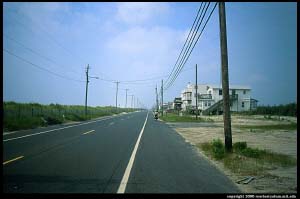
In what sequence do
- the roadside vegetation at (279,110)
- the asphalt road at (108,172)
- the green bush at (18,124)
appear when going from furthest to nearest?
the roadside vegetation at (279,110) < the green bush at (18,124) < the asphalt road at (108,172)

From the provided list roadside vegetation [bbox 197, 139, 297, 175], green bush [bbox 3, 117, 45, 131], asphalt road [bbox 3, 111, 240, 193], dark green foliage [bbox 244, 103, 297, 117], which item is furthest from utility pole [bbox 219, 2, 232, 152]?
dark green foliage [bbox 244, 103, 297, 117]

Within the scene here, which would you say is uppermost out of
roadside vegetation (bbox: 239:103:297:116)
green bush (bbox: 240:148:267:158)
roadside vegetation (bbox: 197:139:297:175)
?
roadside vegetation (bbox: 239:103:297:116)

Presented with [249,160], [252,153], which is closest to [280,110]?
[252,153]

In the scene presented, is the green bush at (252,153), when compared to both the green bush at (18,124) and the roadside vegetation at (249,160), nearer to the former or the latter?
the roadside vegetation at (249,160)

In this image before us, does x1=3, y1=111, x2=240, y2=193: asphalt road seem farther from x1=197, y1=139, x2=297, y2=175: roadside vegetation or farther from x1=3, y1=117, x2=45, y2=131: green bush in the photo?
x1=3, y1=117, x2=45, y2=131: green bush

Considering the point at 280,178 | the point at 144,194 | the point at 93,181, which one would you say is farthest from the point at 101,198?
the point at 280,178

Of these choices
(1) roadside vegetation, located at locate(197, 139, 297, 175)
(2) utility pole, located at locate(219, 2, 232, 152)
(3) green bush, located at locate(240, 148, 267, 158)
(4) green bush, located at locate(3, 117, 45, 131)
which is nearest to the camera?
(1) roadside vegetation, located at locate(197, 139, 297, 175)

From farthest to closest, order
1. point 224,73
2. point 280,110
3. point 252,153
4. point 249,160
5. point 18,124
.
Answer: point 280,110, point 18,124, point 224,73, point 252,153, point 249,160

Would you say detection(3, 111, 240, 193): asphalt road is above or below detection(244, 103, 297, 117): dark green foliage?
below

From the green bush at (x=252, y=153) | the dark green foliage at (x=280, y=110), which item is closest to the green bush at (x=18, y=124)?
the green bush at (x=252, y=153)

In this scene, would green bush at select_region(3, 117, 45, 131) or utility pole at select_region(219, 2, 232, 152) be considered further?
green bush at select_region(3, 117, 45, 131)

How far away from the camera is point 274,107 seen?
7019cm

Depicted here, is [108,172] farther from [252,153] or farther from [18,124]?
[18,124]

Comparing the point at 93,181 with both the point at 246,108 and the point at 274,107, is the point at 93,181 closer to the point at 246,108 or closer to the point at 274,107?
the point at 274,107
